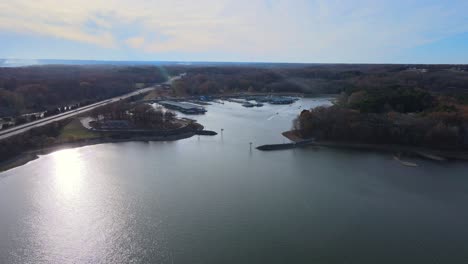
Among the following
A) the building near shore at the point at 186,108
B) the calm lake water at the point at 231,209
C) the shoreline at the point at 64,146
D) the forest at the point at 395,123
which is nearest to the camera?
the calm lake water at the point at 231,209

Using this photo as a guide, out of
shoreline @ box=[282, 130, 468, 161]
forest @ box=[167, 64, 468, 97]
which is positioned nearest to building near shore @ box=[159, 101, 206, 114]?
forest @ box=[167, 64, 468, 97]

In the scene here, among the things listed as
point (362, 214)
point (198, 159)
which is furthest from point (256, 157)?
point (362, 214)

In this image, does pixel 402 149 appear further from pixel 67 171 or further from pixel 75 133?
pixel 75 133

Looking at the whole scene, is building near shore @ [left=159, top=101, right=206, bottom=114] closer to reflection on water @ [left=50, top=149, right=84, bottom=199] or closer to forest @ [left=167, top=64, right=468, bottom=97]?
forest @ [left=167, top=64, right=468, bottom=97]

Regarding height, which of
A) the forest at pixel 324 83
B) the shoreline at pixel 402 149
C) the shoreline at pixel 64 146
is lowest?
the shoreline at pixel 64 146

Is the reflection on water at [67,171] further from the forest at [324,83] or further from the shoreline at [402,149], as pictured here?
the forest at [324,83]

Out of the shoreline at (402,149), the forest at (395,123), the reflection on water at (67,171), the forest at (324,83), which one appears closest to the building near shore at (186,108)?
the forest at (324,83)

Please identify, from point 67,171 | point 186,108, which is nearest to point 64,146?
point 67,171
